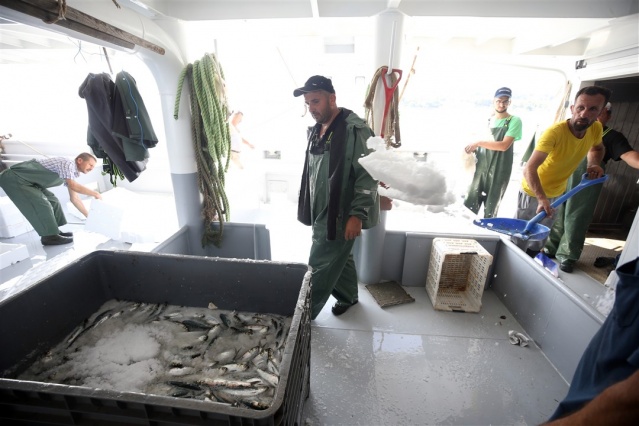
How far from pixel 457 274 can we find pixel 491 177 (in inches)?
55.6

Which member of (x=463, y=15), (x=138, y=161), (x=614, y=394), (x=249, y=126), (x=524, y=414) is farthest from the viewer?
(x=249, y=126)

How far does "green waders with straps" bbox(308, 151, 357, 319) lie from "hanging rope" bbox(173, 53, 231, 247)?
0.96 meters

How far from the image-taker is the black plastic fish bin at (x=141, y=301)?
29.1 inches

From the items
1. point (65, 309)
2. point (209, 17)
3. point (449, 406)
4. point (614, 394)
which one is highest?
point (209, 17)

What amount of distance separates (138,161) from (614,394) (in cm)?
273

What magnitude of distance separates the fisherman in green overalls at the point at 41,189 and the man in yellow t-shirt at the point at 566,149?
4611mm

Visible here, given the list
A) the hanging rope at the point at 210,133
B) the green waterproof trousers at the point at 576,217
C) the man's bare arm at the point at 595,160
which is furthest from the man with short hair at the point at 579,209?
the hanging rope at the point at 210,133

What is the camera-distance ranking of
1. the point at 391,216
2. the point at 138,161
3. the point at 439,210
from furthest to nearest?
the point at 391,216 < the point at 138,161 < the point at 439,210

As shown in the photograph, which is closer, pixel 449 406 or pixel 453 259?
pixel 449 406

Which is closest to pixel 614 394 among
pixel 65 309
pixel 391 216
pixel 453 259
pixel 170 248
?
pixel 453 259

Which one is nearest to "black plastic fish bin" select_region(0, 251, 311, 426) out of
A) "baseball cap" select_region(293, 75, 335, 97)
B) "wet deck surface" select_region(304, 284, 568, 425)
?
"wet deck surface" select_region(304, 284, 568, 425)

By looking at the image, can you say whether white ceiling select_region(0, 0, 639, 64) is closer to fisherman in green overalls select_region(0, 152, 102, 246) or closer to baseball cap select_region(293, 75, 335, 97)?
baseball cap select_region(293, 75, 335, 97)

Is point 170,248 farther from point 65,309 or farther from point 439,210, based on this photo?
point 439,210

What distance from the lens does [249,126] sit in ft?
14.9
